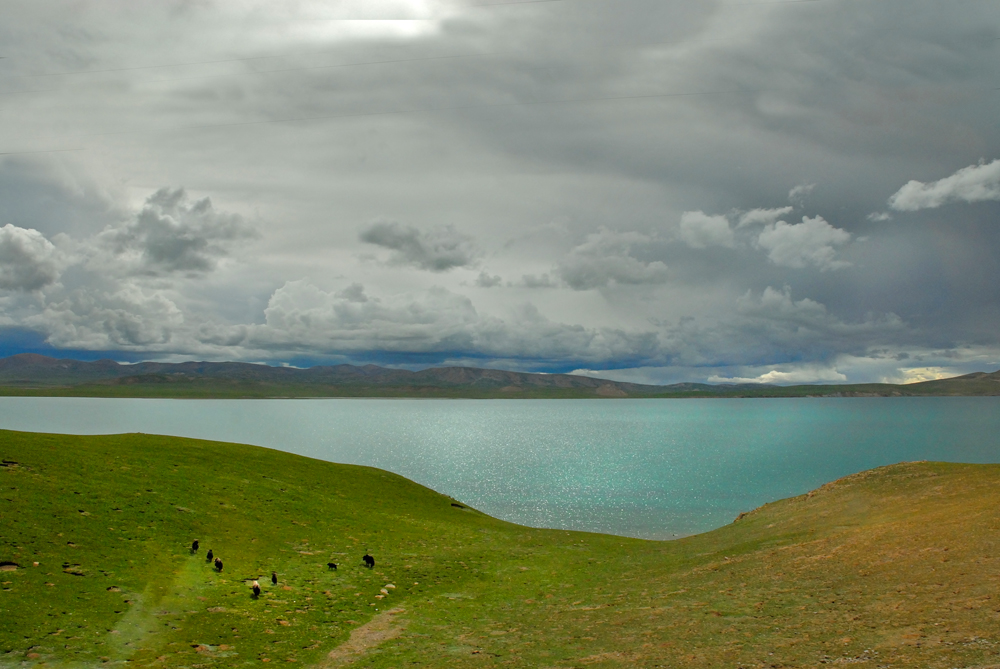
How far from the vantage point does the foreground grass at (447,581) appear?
1570 cm

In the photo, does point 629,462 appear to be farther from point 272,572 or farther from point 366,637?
point 366,637

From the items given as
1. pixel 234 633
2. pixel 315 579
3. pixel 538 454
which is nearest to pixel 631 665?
Answer: pixel 234 633

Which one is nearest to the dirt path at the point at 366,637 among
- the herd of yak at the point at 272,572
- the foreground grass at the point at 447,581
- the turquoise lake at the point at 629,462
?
the foreground grass at the point at 447,581

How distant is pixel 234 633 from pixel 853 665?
1740 cm

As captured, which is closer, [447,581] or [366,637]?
[366,637]

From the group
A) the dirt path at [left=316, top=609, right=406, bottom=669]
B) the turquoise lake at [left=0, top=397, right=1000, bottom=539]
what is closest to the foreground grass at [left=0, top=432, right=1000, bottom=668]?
the dirt path at [left=316, top=609, right=406, bottom=669]

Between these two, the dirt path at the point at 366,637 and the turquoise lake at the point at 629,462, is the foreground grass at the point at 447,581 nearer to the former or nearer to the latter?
the dirt path at the point at 366,637

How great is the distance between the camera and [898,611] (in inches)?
637

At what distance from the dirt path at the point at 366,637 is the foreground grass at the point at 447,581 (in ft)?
0.33

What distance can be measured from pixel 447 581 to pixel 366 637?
777cm

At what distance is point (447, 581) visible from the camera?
84.8ft

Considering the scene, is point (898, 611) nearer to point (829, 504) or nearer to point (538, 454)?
point (829, 504)

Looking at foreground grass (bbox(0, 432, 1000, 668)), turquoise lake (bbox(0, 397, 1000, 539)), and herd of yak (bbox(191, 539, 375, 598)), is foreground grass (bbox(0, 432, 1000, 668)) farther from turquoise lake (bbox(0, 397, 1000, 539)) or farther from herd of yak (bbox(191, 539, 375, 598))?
turquoise lake (bbox(0, 397, 1000, 539))

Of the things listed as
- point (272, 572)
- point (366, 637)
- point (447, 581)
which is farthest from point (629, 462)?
point (366, 637)
